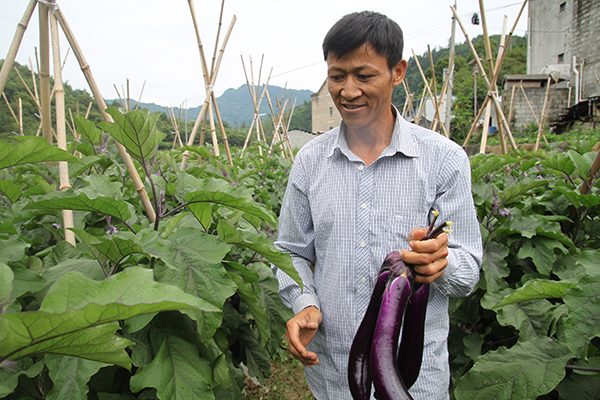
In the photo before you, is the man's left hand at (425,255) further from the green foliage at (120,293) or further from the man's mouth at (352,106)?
the man's mouth at (352,106)

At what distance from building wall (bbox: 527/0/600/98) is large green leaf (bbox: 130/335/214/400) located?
85.6 ft

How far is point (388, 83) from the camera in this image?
1249 millimetres

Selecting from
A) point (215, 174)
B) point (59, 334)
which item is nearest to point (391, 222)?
point (59, 334)

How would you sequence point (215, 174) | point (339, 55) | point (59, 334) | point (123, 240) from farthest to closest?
1. point (215, 174)
2. point (339, 55)
3. point (123, 240)
4. point (59, 334)

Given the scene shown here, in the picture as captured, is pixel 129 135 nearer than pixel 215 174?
Yes

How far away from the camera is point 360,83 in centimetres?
121

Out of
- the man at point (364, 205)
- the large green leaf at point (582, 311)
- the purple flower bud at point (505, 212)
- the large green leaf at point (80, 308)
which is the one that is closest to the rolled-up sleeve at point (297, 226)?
the man at point (364, 205)

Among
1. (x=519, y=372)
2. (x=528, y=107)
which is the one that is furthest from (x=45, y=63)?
(x=528, y=107)

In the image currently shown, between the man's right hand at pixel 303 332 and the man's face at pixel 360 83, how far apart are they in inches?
25.9

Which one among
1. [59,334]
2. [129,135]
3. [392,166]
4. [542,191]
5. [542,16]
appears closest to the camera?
[59,334]

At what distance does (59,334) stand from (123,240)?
37cm

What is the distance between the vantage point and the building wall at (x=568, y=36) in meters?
21.4

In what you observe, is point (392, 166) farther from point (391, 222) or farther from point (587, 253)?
point (587, 253)

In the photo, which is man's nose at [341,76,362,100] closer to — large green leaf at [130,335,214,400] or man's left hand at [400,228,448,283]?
man's left hand at [400,228,448,283]
